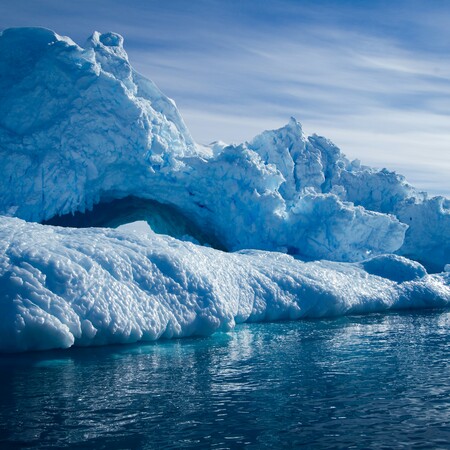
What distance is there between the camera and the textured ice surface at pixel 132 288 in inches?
364

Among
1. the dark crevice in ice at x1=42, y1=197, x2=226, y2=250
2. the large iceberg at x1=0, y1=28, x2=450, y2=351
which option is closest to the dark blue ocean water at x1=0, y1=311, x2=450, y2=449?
the large iceberg at x1=0, y1=28, x2=450, y2=351

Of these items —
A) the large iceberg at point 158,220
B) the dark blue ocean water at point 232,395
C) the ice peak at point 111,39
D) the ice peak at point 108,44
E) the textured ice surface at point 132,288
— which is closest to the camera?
the dark blue ocean water at point 232,395

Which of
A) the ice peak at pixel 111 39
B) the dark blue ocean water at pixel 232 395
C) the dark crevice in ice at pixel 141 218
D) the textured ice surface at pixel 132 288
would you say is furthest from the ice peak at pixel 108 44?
the dark blue ocean water at pixel 232 395

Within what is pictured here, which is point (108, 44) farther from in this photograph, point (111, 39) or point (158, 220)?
point (158, 220)

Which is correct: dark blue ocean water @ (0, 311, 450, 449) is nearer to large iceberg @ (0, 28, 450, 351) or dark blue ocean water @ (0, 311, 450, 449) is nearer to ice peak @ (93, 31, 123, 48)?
large iceberg @ (0, 28, 450, 351)

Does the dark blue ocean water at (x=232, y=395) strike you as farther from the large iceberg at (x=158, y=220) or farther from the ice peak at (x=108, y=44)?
the ice peak at (x=108, y=44)

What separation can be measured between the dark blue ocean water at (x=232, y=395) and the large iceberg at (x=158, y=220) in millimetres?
788

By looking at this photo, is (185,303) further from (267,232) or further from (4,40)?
(4,40)

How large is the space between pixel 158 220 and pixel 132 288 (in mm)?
14969

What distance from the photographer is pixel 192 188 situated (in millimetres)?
20875

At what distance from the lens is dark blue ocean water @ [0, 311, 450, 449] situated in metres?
5.85

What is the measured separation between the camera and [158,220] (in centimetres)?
2558

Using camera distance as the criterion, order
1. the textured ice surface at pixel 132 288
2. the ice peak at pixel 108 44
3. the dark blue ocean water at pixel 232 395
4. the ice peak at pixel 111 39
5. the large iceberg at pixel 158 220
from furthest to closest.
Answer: the ice peak at pixel 111 39 < the ice peak at pixel 108 44 < the large iceberg at pixel 158 220 < the textured ice surface at pixel 132 288 < the dark blue ocean water at pixel 232 395

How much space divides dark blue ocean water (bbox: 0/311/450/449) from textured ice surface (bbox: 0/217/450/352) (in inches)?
16.6
